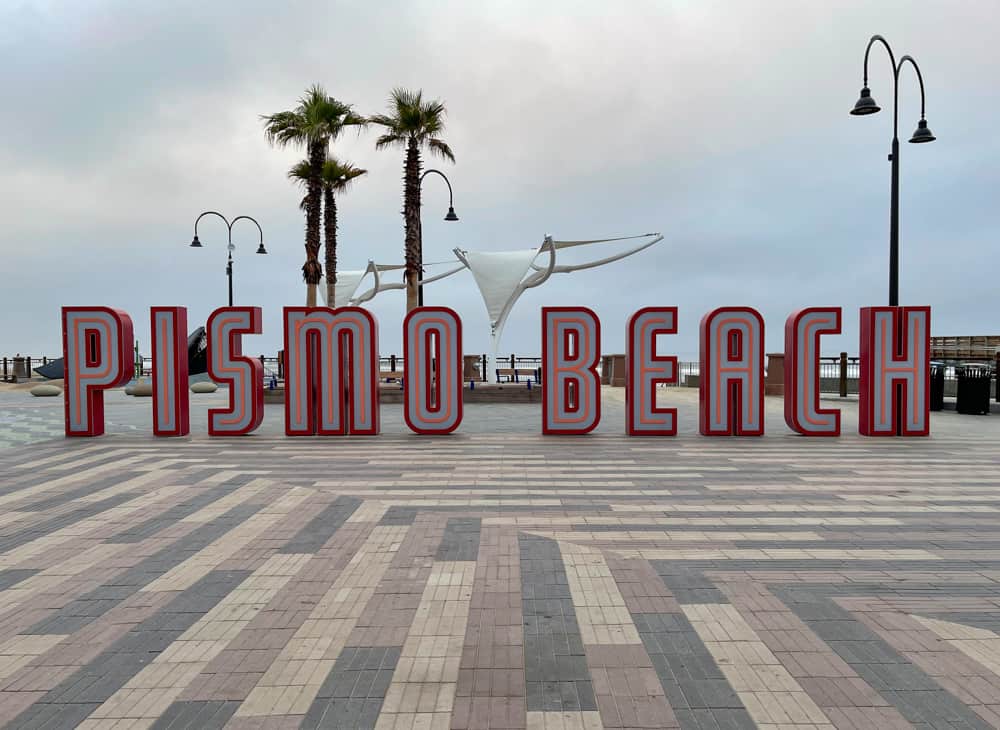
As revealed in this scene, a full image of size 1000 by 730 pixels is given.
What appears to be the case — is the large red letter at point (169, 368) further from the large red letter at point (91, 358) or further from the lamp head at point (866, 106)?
the lamp head at point (866, 106)

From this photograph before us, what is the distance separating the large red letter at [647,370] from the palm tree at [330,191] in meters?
14.5

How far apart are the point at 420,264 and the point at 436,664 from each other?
21597 mm

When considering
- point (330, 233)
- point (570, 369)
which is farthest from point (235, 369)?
point (330, 233)

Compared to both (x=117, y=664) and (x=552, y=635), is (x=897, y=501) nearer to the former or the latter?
(x=552, y=635)

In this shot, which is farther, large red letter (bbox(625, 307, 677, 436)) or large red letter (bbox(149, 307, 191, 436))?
large red letter (bbox(149, 307, 191, 436))

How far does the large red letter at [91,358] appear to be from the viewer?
13820 millimetres

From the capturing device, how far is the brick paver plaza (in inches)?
137

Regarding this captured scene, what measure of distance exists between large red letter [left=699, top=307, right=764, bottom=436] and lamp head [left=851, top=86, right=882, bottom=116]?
6507 millimetres

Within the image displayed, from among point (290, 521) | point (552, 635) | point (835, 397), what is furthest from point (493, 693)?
point (835, 397)

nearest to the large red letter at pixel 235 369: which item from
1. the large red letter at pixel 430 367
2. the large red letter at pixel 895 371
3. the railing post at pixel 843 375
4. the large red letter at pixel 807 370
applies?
the large red letter at pixel 430 367

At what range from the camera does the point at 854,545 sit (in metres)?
6.27

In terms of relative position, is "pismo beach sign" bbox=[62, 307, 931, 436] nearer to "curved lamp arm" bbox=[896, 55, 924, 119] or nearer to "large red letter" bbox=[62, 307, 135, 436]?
"large red letter" bbox=[62, 307, 135, 436]

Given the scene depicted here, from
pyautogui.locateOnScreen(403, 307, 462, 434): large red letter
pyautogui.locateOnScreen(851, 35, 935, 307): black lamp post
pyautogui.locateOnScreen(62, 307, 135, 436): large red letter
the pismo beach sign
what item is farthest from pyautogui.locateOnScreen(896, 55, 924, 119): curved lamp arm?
pyautogui.locateOnScreen(62, 307, 135, 436): large red letter

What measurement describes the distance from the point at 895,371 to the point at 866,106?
6603 millimetres
